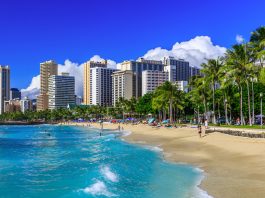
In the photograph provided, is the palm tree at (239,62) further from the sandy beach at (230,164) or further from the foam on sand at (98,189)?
the foam on sand at (98,189)

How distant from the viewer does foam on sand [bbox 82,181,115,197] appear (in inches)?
820

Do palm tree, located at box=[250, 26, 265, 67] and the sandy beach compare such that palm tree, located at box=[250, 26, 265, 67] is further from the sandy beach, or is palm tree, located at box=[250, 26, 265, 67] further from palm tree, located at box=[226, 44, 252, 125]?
the sandy beach

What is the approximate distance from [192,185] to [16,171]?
51.0 feet

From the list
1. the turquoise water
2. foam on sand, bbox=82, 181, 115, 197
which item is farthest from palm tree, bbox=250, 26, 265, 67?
foam on sand, bbox=82, 181, 115, 197

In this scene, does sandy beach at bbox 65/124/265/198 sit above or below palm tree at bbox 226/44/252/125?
below

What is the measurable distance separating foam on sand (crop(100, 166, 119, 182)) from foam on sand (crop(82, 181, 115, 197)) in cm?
140

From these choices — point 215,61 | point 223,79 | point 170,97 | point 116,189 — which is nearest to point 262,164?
point 116,189

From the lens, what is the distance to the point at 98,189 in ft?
72.0

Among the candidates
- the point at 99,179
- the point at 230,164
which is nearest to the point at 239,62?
the point at 230,164

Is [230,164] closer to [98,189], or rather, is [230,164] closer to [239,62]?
[98,189]

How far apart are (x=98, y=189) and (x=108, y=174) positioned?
5055 millimetres

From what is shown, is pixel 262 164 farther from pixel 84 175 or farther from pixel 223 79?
pixel 223 79

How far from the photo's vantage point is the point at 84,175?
27094 mm

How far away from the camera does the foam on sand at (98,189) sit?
2082 cm
